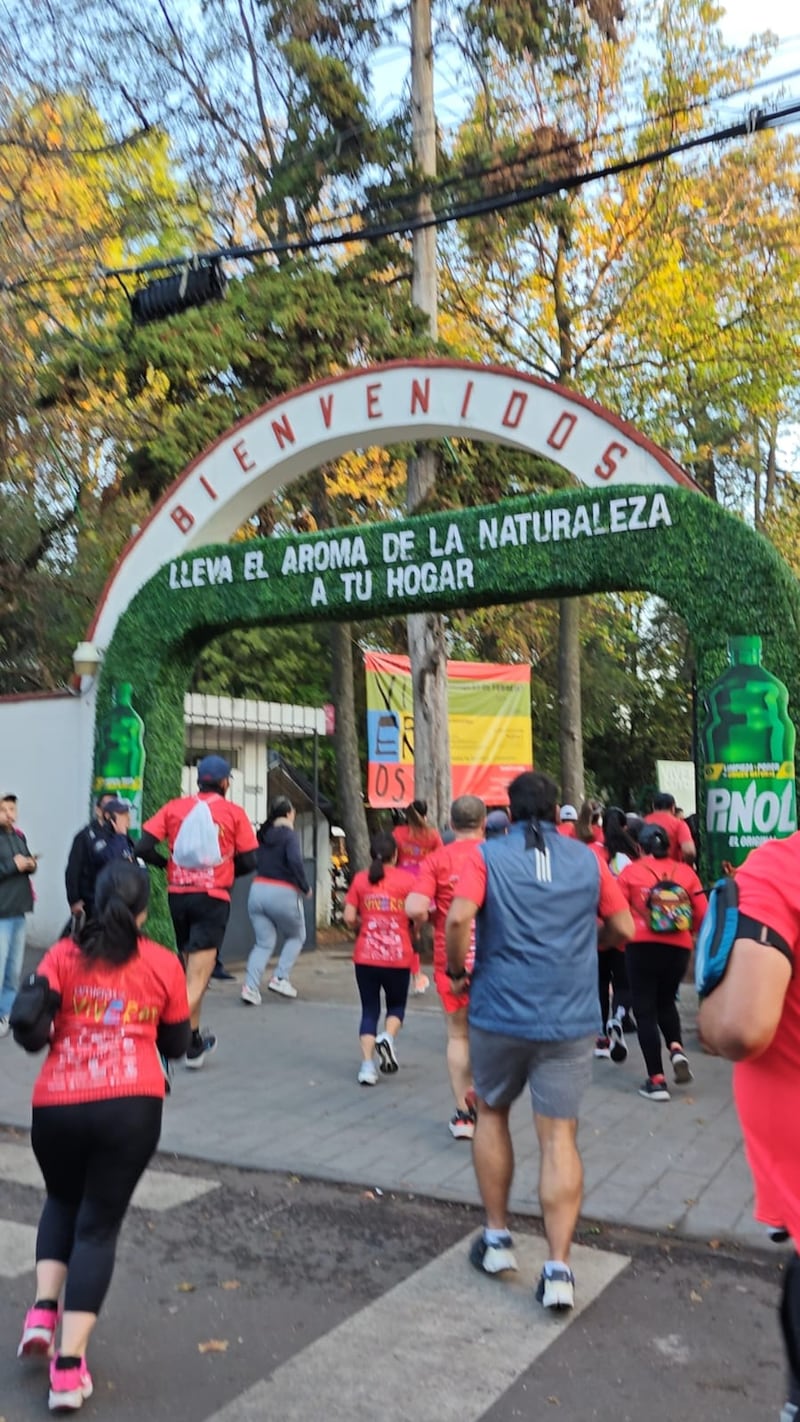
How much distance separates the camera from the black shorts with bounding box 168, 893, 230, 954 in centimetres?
718

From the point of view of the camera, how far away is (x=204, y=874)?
7.18 metres

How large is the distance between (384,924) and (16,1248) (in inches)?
114

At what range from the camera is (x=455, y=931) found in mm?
4145

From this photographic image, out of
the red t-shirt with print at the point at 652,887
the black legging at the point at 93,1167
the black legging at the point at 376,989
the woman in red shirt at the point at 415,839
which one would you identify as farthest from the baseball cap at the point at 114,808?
the black legging at the point at 93,1167

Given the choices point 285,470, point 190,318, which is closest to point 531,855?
point 285,470

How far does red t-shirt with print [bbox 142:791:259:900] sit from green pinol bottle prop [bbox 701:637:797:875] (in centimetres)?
325

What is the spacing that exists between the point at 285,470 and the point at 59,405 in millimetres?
4648

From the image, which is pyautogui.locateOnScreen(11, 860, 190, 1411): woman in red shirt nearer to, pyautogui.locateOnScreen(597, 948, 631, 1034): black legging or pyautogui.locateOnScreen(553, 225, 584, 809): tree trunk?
pyautogui.locateOnScreen(597, 948, 631, 1034): black legging

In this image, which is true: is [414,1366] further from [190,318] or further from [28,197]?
[28,197]

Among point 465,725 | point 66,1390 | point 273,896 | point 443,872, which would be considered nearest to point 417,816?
point 273,896

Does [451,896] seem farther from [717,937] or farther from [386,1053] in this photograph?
[717,937]

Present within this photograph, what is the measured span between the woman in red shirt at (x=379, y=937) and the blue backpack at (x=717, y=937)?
476 cm

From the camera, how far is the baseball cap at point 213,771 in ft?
23.8

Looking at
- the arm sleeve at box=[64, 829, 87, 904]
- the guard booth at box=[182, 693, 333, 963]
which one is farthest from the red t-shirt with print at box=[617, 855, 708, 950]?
the guard booth at box=[182, 693, 333, 963]
